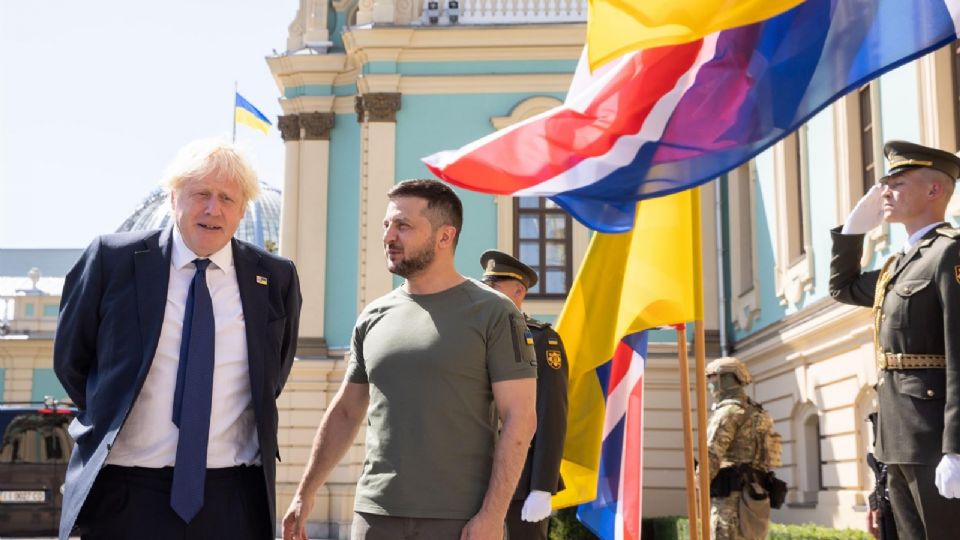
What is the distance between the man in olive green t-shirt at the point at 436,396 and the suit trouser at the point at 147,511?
1.35 feet

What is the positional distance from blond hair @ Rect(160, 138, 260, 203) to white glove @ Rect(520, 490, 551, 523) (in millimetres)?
2207

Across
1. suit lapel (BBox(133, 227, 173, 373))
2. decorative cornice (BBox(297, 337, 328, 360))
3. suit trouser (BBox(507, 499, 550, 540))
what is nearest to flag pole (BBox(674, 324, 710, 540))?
suit trouser (BBox(507, 499, 550, 540))

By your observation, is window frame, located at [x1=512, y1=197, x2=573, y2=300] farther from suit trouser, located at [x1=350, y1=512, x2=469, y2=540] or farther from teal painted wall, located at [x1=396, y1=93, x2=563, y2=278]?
suit trouser, located at [x1=350, y1=512, x2=469, y2=540]

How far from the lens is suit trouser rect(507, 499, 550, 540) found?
6.79m

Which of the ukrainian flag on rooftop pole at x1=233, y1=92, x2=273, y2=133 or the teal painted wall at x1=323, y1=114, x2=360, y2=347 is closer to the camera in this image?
the teal painted wall at x1=323, y1=114, x2=360, y2=347

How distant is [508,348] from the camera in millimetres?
4430

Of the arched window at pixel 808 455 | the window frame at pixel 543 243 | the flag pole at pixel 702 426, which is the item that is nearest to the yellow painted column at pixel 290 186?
the window frame at pixel 543 243

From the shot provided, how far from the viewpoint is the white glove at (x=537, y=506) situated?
595 centimetres

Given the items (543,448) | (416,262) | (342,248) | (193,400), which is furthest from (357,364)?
(342,248)

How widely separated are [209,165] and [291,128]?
21435 millimetres

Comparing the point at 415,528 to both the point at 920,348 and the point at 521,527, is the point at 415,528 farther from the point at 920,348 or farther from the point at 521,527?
the point at 521,527

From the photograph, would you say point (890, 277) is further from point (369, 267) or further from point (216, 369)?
point (369, 267)

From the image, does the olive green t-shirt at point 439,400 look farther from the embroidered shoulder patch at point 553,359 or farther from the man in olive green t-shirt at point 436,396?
the embroidered shoulder patch at point 553,359

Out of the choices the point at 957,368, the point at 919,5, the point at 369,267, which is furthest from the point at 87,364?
the point at 369,267
